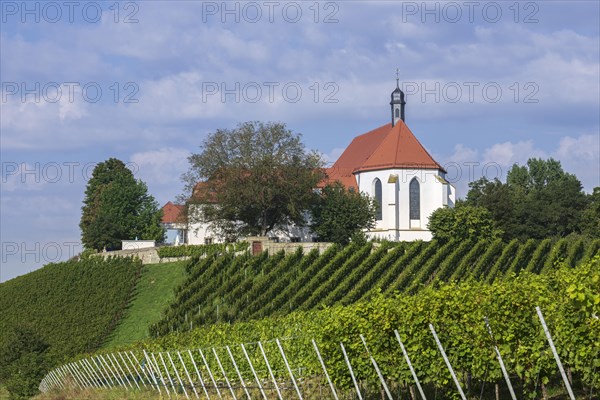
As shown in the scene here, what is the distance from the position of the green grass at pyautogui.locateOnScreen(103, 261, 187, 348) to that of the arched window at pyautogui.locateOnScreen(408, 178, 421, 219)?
2490 centimetres

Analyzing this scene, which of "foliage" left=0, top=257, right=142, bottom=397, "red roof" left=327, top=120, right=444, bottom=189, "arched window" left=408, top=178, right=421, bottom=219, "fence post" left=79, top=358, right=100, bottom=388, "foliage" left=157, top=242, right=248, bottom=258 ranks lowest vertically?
"fence post" left=79, top=358, right=100, bottom=388

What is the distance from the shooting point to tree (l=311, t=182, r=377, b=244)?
228 feet

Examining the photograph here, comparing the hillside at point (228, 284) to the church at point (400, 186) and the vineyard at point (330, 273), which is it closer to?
the vineyard at point (330, 273)

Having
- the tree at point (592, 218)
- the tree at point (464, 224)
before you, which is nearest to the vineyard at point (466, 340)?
the tree at point (464, 224)

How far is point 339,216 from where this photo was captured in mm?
70250

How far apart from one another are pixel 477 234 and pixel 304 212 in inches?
508

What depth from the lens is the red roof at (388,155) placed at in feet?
258

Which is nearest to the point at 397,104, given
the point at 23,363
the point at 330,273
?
the point at 330,273

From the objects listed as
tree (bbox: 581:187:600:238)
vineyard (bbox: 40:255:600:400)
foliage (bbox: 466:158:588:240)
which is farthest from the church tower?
vineyard (bbox: 40:255:600:400)

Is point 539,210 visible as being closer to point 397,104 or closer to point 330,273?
point 397,104

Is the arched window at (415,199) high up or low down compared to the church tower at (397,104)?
down

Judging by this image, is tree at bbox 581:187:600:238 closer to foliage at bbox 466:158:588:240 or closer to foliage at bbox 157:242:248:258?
foliage at bbox 466:158:588:240

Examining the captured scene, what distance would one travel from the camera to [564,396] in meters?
20.1

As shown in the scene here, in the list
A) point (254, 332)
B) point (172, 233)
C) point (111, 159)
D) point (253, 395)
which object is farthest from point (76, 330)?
point (172, 233)
